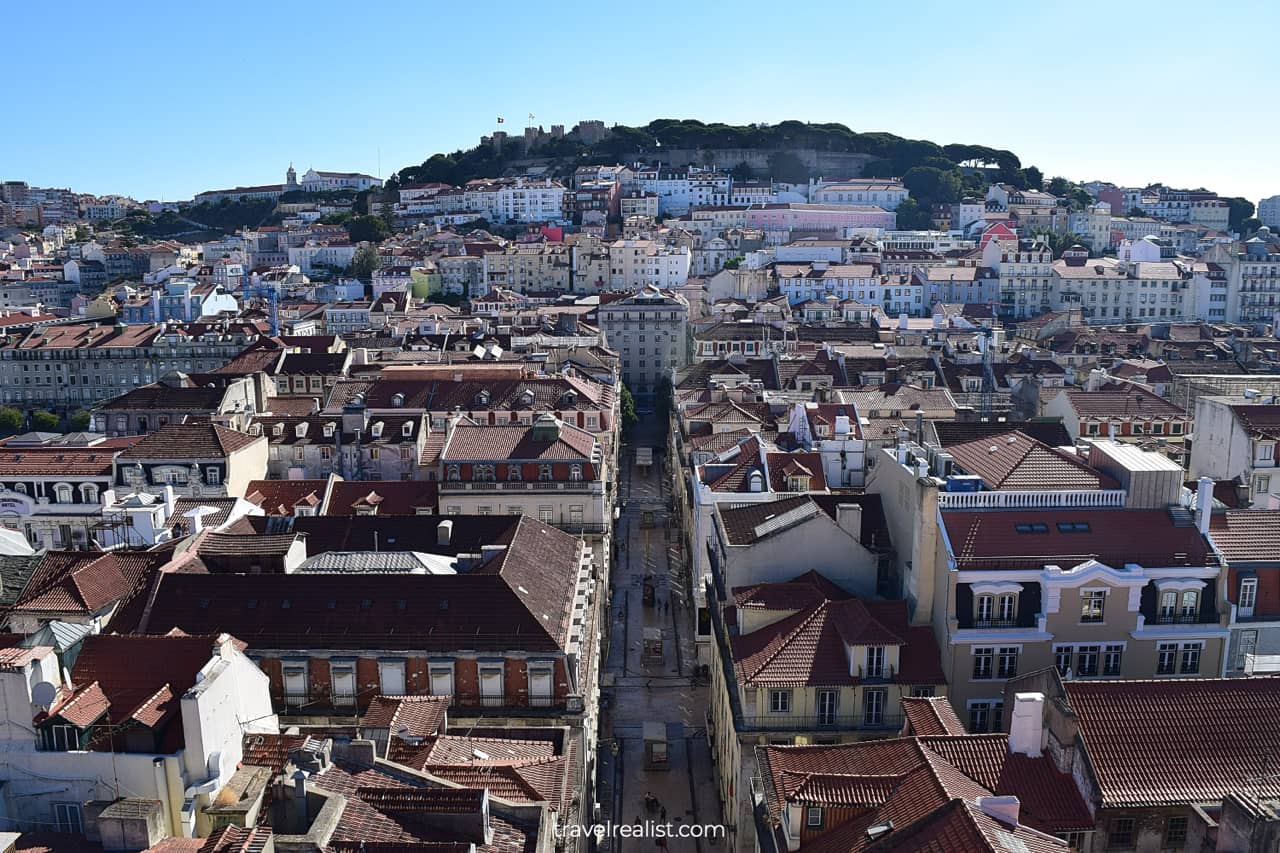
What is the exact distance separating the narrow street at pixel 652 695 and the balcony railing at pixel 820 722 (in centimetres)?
575

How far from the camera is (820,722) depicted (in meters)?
32.9

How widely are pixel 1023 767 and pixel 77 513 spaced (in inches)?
1849

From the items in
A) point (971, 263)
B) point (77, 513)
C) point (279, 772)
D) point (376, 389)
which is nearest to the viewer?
point (279, 772)

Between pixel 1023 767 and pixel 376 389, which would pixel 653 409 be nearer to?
pixel 376 389

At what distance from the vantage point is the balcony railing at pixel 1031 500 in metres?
35.0

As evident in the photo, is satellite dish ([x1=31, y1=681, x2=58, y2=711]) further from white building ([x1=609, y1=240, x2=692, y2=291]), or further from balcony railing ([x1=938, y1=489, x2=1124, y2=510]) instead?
white building ([x1=609, y1=240, x2=692, y2=291])

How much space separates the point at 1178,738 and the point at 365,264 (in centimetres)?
16452

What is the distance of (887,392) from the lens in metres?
69.1

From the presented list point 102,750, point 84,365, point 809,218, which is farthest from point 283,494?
point 809,218

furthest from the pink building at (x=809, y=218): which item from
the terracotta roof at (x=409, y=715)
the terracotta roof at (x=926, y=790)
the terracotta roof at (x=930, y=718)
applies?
the terracotta roof at (x=926, y=790)

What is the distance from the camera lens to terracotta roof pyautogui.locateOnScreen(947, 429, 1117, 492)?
3575 cm

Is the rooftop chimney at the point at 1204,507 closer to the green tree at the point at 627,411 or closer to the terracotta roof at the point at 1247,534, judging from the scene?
the terracotta roof at the point at 1247,534

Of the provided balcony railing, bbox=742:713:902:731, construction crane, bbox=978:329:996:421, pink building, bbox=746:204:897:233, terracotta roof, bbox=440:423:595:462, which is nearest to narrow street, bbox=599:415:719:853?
balcony railing, bbox=742:713:902:731

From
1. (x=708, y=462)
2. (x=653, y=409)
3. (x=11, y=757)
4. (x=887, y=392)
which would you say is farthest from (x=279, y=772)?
(x=653, y=409)
